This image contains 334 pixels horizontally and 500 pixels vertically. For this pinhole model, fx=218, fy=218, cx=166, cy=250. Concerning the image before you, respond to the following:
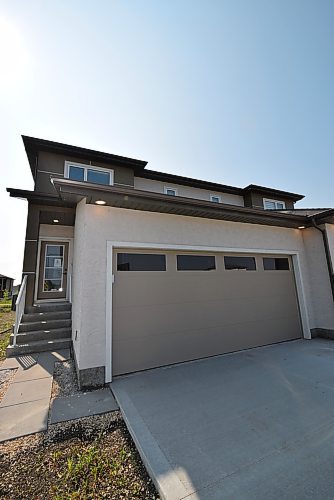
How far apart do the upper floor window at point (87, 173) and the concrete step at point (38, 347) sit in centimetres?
515

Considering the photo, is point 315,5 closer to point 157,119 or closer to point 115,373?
point 157,119

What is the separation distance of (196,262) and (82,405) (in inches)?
130

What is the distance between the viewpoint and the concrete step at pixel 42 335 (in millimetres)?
5387

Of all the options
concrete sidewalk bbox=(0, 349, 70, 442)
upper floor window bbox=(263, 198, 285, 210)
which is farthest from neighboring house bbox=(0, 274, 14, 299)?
upper floor window bbox=(263, 198, 285, 210)

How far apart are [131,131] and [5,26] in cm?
326

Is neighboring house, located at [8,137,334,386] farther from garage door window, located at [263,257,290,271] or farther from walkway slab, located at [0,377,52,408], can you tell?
walkway slab, located at [0,377,52,408]

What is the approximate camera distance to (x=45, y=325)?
19.3 feet

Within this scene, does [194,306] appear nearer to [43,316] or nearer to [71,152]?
[43,316]

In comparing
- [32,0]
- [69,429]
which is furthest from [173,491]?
[32,0]

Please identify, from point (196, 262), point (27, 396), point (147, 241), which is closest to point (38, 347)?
point (27, 396)

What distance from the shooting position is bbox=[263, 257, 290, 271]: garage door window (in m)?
5.91

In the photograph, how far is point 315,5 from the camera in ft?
16.9

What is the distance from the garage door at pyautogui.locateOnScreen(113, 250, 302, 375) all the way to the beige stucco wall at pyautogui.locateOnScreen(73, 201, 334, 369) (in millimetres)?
310

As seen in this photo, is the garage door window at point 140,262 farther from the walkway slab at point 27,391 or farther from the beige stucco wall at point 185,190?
the beige stucco wall at point 185,190
